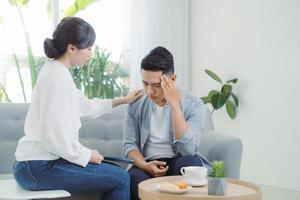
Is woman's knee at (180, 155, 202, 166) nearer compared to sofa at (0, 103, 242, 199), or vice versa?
woman's knee at (180, 155, 202, 166)

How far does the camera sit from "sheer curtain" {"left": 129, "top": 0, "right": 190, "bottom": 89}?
4.16 meters

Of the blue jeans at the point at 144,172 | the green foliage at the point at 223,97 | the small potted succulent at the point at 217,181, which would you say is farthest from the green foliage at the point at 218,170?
the green foliage at the point at 223,97

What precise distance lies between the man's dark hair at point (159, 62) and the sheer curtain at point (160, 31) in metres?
2.02

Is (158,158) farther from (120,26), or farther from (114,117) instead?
(120,26)

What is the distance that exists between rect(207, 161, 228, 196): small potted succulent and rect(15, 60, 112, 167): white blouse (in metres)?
0.52

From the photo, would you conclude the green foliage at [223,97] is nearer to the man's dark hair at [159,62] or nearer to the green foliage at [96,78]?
the green foliage at [96,78]

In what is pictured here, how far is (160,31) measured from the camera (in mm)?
4250

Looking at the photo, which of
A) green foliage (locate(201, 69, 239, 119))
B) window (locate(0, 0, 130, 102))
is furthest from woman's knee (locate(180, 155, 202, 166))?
window (locate(0, 0, 130, 102))

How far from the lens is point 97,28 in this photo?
14.0 feet

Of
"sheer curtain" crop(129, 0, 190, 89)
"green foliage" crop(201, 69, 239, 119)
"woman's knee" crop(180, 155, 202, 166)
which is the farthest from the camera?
"sheer curtain" crop(129, 0, 190, 89)

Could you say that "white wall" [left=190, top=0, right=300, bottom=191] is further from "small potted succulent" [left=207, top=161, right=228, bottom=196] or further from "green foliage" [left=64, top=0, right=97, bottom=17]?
"small potted succulent" [left=207, top=161, right=228, bottom=196]

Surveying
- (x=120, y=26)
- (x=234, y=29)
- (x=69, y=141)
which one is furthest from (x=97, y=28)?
(x=69, y=141)

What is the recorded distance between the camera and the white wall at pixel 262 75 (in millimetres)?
3332

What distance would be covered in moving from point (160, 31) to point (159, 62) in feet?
7.41
